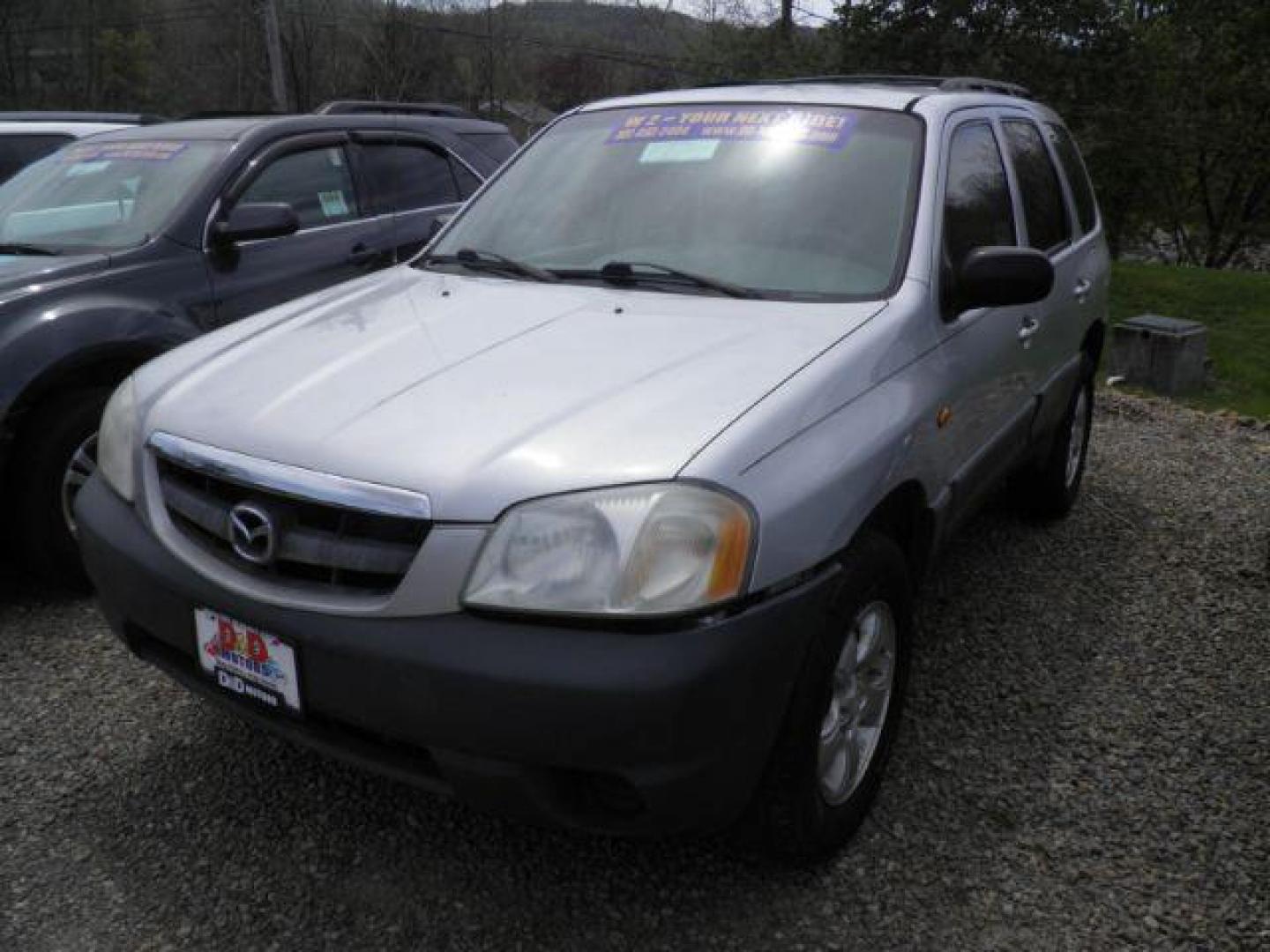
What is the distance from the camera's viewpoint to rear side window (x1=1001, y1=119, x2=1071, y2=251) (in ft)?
12.0

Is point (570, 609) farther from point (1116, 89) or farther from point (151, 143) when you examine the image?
point (1116, 89)

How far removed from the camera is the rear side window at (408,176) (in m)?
5.15

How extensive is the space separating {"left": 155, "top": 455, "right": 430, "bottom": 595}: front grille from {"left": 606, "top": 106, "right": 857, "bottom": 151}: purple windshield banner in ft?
5.73

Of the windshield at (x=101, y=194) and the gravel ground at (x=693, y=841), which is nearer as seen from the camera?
the gravel ground at (x=693, y=841)

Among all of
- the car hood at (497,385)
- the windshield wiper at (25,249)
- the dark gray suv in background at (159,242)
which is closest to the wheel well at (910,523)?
the car hood at (497,385)

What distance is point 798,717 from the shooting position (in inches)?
80.6

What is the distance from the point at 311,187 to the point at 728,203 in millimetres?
2607

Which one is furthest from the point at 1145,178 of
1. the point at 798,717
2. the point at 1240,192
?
the point at 798,717

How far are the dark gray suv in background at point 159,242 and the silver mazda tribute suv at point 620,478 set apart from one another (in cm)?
110

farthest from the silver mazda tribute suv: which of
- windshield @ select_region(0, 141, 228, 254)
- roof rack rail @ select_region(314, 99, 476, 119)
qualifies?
roof rack rail @ select_region(314, 99, 476, 119)

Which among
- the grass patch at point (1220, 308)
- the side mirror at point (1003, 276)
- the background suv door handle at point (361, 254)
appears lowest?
the grass patch at point (1220, 308)

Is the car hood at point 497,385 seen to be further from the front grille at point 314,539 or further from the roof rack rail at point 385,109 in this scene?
the roof rack rail at point 385,109

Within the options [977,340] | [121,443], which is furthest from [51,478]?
[977,340]

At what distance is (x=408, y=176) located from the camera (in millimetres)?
5320
